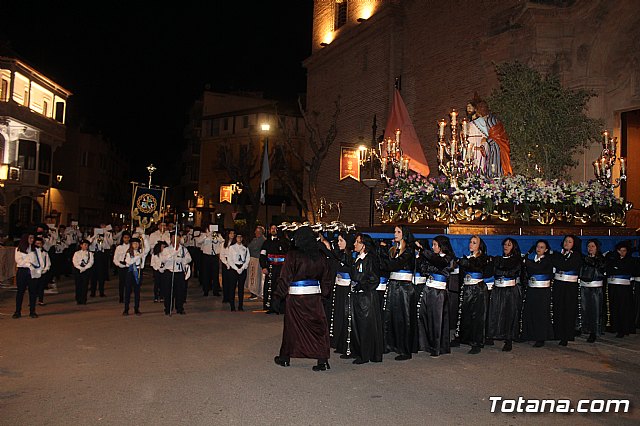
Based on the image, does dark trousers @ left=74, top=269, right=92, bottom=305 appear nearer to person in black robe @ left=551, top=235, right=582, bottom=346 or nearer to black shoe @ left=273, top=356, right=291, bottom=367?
black shoe @ left=273, top=356, right=291, bottom=367

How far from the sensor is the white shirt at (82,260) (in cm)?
1270

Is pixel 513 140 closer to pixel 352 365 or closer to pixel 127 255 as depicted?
pixel 352 365

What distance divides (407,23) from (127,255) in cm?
1697

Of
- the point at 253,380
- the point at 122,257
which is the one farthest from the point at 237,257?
the point at 253,380

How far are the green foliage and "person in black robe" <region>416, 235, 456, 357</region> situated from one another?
17.6 ft

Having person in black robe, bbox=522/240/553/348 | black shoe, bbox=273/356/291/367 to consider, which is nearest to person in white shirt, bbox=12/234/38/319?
black shoe, bbox=273/356/291/367

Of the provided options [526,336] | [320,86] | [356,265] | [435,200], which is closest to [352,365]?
[356,265]

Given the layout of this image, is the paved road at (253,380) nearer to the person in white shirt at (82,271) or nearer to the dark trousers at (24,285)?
the dark trousers at (24,285)

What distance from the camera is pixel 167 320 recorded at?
36.2 feet

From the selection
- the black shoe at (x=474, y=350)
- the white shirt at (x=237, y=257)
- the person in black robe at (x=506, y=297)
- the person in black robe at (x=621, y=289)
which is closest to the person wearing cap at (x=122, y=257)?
the white shirt at (x=237, y=257)

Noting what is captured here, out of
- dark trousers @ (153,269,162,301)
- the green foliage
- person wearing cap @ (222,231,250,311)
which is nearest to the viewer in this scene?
the green foliage

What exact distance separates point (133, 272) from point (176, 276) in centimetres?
97

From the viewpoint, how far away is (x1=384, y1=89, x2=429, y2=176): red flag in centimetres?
1460

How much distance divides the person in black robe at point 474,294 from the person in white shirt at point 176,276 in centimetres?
616
